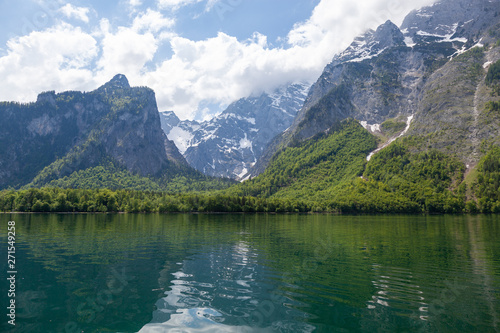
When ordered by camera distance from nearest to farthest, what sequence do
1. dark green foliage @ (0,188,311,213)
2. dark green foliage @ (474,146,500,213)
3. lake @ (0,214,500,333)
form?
lake @ (0,214,500,333) < dark green foliage @ (0,188,311,213) < dark green foliage @ (474,146,500,213)

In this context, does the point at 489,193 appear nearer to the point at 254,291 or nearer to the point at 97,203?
the point at 254,291

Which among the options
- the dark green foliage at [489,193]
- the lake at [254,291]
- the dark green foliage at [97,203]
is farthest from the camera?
the dark green foliage at [489,193]

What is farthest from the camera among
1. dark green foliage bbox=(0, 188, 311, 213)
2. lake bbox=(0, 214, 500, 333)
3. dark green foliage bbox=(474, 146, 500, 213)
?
dark green foliage bbox=(474, 146, 500, 213)

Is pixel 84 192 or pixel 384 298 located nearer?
pixel 384 298

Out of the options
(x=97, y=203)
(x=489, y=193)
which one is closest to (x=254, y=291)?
(x=97, y=203)

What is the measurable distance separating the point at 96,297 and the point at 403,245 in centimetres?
4259

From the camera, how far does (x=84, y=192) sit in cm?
18862

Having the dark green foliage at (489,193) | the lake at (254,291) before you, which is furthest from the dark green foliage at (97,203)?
the lake at (254,291)

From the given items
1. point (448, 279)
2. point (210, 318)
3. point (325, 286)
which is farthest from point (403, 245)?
point (210, 318)

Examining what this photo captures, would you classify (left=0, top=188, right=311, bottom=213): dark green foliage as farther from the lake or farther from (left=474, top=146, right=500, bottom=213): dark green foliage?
the lake

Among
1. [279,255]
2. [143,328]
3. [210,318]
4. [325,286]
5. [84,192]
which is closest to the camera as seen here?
[143,328]

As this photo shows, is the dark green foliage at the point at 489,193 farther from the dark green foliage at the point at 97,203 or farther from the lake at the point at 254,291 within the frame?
the lake at the point at 254,291

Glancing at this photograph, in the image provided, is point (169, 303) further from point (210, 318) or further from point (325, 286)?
point (325, 286)

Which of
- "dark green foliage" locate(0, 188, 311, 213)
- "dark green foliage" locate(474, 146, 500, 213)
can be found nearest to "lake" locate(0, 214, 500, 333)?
"dark green foliage" locate(0, 188, 311, 213)
